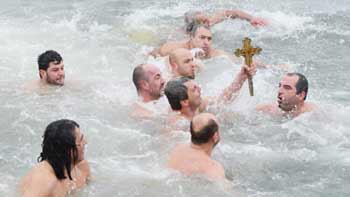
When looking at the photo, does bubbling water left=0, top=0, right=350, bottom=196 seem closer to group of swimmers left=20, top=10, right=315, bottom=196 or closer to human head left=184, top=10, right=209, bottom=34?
group of swimmers left=20, top=10, right=315, bottom=196

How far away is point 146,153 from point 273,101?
7.86 ft

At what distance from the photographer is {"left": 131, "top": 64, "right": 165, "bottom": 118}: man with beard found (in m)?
8.63

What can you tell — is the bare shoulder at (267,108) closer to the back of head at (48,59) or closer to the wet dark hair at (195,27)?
the wet dark hair at (195,27)

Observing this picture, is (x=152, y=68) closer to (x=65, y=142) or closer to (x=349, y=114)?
(x=349, y=114)

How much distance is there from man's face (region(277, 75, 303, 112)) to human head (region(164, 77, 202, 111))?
109 centimetres

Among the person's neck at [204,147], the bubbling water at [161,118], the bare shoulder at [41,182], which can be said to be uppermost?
the bare shoulder at [41,182]

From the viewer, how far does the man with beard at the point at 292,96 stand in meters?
8.24

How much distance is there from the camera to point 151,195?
664 centimetres

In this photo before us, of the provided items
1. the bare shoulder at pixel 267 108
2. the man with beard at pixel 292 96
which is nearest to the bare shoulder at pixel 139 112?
the bare shoulder at pixel 267 108

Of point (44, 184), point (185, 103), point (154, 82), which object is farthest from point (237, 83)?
point (44, 184)

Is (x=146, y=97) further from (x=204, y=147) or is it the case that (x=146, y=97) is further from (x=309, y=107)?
(x=204, y=147)

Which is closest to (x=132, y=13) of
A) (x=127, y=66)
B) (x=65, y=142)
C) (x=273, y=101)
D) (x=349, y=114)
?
(x=127, y=66)

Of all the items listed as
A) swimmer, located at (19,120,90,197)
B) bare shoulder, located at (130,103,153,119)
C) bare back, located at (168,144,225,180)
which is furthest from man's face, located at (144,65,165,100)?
swimmer, located at (19,120,90,197)

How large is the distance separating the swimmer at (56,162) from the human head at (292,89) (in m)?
3.14
